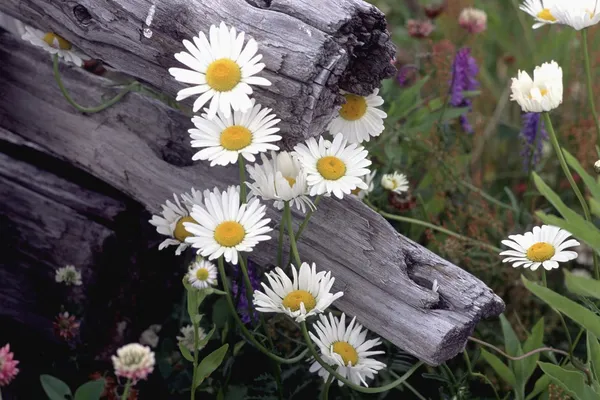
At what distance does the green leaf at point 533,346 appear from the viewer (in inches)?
63.7

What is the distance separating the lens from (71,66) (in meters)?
1.83

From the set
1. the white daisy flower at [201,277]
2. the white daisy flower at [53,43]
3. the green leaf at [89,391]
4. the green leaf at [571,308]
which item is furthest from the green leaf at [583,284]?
the white daisy flower at [53,43]

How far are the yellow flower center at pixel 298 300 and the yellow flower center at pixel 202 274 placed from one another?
148mm

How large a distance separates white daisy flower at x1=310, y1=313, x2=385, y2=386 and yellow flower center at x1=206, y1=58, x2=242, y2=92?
0.46 metres

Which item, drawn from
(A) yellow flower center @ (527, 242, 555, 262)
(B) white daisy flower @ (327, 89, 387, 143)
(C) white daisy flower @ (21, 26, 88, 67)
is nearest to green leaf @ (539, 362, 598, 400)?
(A) yellow flower center @ (527, 242, 555, 262)

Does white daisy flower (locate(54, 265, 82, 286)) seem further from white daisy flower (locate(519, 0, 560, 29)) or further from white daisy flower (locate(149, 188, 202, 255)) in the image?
white daisy flower (locate(519, 0, 560, 29))

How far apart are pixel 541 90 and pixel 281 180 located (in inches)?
21.7

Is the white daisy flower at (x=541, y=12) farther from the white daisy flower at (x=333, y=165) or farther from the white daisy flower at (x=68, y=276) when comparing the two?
the white daisy flower at (x=68, y=276)

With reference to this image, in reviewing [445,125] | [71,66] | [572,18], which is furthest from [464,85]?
[71,66]

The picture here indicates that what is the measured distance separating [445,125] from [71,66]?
108 cm

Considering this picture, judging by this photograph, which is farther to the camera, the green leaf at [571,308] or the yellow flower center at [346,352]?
the yellow flower center at [346,352]

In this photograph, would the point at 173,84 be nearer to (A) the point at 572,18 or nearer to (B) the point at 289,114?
(B) the point at 289,114

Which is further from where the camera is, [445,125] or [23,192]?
[445,125]

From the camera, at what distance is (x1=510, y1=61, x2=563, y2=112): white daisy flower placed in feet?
4.78
